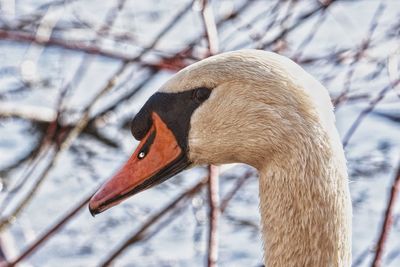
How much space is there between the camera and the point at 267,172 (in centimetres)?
233

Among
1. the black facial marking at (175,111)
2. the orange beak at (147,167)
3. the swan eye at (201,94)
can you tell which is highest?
the swan eye at (201,94)

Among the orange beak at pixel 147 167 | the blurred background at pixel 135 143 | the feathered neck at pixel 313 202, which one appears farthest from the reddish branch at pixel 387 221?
the blurred background at pixel 135 143

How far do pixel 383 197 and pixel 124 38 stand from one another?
153 centimetres

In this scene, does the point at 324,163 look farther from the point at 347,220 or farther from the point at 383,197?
the point at 383,197

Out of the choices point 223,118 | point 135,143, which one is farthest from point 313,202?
point 135,143

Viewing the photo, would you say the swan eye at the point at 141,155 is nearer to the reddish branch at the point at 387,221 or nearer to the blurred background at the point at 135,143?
the reddish branch at the point at 387,221

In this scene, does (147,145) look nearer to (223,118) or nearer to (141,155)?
(141,155)

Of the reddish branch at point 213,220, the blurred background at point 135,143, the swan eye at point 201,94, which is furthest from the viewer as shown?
the blurred background at point 135,143

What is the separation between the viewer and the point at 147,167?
2426 mm

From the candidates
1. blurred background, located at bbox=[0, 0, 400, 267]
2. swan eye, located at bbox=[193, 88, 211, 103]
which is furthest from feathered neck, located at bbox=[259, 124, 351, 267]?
blurred background, located at bbox=[0, 0, 400, 267]

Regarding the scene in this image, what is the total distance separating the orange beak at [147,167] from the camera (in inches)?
93.9

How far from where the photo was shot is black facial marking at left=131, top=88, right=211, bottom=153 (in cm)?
238

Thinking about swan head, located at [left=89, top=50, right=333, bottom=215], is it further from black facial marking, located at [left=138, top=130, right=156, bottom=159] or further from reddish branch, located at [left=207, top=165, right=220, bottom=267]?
reddish branch, located at [left=207, top=165, right=220, bottom=267]

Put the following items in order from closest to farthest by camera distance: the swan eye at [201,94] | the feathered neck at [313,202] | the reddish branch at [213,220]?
the feathered neck at [313,202] → the swan eye at [201,94] → the reddish branch at [213,220]
